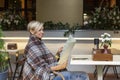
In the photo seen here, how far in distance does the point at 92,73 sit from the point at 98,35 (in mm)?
839

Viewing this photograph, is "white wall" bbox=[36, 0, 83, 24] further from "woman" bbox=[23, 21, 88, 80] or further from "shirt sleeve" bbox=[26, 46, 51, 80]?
"shirt sleeve" bbox=[26, 46, 51, 80]

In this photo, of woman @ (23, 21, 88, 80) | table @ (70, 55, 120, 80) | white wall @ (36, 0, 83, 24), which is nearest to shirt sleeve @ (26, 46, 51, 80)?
woman @ (23, 21, 88, 80)

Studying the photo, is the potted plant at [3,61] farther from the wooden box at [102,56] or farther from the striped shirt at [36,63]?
the wooden box at [102,56]

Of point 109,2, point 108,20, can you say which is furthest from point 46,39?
point 109,2

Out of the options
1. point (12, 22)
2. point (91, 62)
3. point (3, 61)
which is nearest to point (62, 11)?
point (12, 22)

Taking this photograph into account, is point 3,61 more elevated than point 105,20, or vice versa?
point 105,20

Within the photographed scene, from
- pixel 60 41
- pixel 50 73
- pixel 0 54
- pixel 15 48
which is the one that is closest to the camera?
pixel 50 73

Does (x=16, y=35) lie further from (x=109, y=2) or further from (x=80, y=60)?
(x=109, y=2)

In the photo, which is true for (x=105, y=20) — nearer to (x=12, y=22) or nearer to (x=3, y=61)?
(x=12, y=22)

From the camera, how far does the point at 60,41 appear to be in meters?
Answer: 6.56

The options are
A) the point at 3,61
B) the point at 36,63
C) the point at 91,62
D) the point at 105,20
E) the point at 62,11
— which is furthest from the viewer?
the point at 62,11

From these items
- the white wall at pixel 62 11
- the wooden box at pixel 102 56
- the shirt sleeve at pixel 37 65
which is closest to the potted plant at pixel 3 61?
the shirt sleeve at pixel 37 65

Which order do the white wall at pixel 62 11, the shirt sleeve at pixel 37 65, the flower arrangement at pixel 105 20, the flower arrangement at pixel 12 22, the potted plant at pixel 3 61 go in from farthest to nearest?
1. the white wall at pixel 62 11
2. the flower arrangement at pixel 12 22
3. the flower arrangement at pixel 105 20
4. the potted plant at pixel 3 61
5. the shirt sleeve at pixel 37 65

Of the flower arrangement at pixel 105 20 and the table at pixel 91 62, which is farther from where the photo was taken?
the flower arrangement at pixel 105 20
